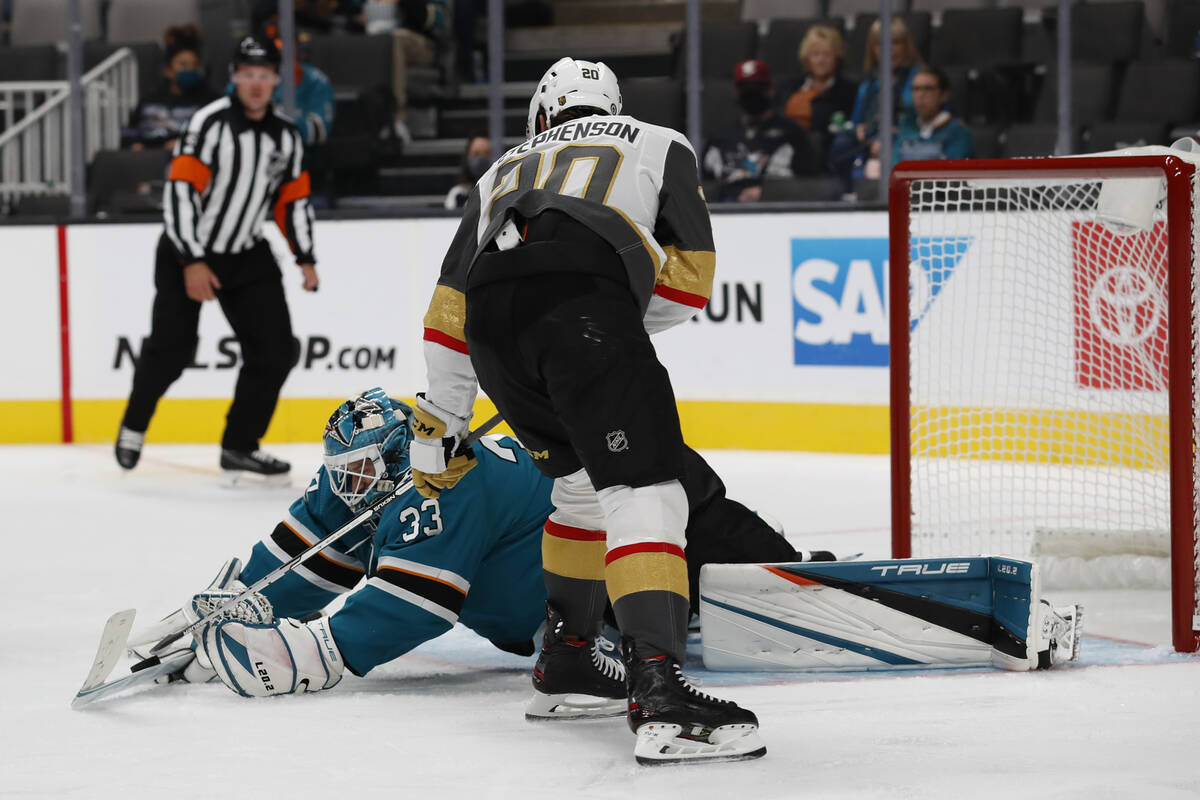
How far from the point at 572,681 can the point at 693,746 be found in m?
0.34

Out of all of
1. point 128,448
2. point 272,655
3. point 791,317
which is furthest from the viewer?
point 791,317

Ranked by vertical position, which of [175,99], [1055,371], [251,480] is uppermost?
[175,99]

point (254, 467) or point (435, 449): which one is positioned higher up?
point (435, 449)

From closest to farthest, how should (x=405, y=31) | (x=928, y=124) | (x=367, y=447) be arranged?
(x=367, y=447)
(x=928, y=124)
(x=405, y=31)

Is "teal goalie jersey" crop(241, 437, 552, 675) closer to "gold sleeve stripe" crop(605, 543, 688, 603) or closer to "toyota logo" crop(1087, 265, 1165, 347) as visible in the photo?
"gold sleeve stripe" crop(605, 543, 688, 603)

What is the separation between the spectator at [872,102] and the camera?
6082mm

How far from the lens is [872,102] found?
6.29m

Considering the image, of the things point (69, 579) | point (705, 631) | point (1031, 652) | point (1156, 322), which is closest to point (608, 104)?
point (705, 631)

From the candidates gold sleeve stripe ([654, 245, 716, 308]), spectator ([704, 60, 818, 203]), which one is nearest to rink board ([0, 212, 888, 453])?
spectator ([704, 60, 818, 203])

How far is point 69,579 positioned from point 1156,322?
2785 mm

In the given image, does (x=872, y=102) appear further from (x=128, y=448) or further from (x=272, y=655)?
(x=272, y=655)

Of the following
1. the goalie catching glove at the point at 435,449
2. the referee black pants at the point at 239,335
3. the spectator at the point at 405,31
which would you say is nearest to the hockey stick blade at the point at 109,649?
the goalie catching glove at the point at 435,449

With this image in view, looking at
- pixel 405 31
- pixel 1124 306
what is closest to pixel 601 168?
pixel 1124 306

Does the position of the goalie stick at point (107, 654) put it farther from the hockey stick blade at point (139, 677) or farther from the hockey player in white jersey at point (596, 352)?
the hockey player in white jersey at point (596, 352)
